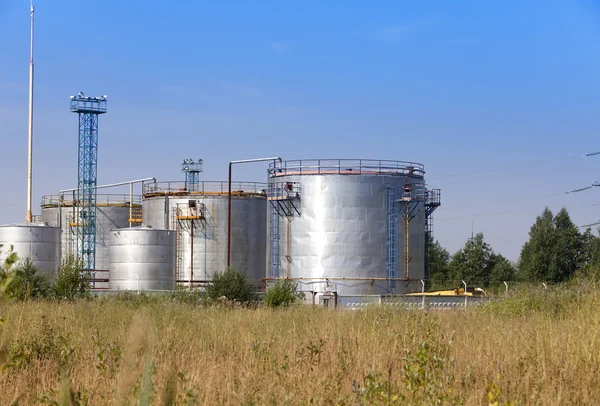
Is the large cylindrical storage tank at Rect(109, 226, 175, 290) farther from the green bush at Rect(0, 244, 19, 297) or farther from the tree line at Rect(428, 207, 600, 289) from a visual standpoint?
the green bush at Rect(0, 244, 19, 297)

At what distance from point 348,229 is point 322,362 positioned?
30308 millimetres

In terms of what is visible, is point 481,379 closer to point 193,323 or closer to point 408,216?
point 193,323

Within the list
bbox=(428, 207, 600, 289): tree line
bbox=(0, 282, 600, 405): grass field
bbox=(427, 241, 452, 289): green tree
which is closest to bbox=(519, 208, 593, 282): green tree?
bbox=(428, 207, 600, 289): tree line

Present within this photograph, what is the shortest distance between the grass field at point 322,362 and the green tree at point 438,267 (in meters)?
51.9

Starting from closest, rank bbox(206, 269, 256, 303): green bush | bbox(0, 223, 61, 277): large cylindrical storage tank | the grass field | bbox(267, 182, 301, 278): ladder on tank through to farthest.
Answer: the grass field, bbox(206, 269, 256, 303): green bush, bbox(267, 182, 301, 278): ladder on tank, bbox(0, 223, 61, 277): large cylindrical storage tank

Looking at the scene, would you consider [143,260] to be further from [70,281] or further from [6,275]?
[6,275]

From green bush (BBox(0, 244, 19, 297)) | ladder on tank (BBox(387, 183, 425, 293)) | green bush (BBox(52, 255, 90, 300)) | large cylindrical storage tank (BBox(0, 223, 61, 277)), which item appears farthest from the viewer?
large cylindrical storage tank (BBox(0, 223, 61, 277))

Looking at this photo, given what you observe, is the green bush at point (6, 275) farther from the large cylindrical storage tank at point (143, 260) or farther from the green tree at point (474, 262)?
the green tree at point (474, 262)

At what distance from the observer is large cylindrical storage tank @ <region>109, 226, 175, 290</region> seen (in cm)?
4284

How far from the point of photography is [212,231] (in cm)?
4862

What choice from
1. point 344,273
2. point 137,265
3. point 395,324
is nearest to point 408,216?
point 344,273

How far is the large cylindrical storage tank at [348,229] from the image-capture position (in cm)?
4078

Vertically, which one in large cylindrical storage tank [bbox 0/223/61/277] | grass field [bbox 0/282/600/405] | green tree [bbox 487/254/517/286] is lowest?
green tree [bbox 487/254/517/286]

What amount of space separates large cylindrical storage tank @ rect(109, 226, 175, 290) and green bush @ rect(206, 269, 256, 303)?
7087 millimetres
